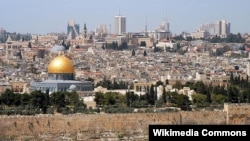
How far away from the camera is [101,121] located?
2698 centimetres

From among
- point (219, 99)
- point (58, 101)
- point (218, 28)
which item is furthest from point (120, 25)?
point (58, 101)

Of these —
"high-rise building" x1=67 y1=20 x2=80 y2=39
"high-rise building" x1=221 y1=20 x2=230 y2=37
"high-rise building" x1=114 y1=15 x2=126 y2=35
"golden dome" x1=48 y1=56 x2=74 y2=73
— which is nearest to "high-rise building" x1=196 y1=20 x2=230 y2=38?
"high-rise building" x1=221 y1=20 x2=230 y2=37

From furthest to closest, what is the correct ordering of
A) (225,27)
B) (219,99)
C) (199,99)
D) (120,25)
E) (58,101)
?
(120,25), (225,27), (219,99), (199,99), (58,101)

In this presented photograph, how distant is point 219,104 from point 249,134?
26554 mm

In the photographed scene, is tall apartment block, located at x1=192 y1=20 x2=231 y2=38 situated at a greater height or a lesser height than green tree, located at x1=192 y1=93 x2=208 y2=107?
lesser

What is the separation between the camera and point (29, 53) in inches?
3905

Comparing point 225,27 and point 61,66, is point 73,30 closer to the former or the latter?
point 225,27

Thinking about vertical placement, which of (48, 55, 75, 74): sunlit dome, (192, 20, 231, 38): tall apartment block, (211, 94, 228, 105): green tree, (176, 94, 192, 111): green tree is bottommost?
(192, 20, 231, 38): tall apartment block

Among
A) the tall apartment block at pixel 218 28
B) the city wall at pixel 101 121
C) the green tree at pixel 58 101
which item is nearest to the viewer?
the city wall at pixel 101 121

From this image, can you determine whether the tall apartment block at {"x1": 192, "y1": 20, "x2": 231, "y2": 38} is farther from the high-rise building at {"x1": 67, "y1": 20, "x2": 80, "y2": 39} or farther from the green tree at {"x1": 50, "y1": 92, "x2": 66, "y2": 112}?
the green tree at {"x1": 50, "y1": 92, "x2": 66, "y2": 112}

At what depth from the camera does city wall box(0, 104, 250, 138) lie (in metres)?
25.1

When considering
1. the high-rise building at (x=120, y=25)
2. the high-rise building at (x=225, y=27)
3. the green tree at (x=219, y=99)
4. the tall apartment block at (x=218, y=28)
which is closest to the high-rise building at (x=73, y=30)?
the high-rise building at (x=120, y=25)

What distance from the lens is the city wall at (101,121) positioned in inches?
987

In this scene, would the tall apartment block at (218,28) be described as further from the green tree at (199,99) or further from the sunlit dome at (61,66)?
the green tree at (199,99)
